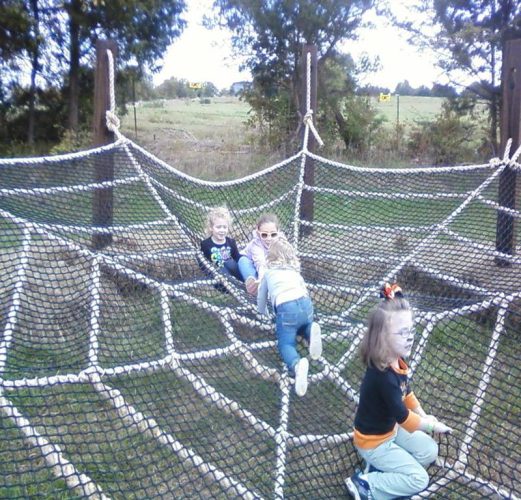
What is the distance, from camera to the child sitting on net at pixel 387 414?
139 centimetres

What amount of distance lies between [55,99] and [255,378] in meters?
5.64

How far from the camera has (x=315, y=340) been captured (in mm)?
1851

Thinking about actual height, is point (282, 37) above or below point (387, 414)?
above

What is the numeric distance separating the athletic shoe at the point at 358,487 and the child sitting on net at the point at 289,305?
1.22 feet

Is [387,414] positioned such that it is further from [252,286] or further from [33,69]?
[33,69]

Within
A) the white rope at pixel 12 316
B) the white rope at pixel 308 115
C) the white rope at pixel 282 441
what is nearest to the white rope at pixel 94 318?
the white rope at pixel 12 316

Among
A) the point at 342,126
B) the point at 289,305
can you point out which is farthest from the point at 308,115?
the point at 342,126

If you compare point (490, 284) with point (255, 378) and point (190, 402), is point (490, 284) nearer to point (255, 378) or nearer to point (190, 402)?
point (255, 378)

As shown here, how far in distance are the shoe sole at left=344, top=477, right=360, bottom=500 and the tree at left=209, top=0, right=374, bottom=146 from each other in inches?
224

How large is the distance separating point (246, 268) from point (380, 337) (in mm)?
1200

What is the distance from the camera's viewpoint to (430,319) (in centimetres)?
198

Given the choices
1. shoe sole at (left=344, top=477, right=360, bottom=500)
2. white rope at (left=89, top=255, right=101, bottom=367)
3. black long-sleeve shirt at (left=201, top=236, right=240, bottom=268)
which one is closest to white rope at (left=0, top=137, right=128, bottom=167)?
white rope at (left=89, top=255, right=101, bottom=367)

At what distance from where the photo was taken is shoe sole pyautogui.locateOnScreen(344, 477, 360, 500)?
1461mm

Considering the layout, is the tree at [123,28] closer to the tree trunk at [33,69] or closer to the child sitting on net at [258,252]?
the tree trunk at [33,69]
